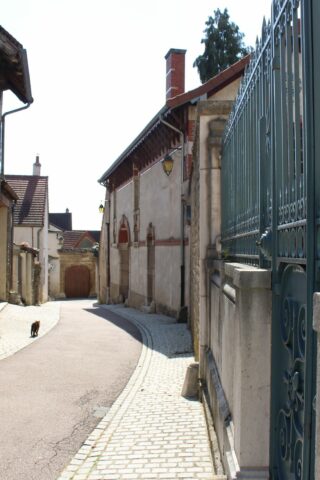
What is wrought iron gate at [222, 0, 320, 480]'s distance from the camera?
2.23m

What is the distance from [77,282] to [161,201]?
24984 mm

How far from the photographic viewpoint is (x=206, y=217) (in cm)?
707

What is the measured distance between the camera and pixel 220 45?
99.8 feet

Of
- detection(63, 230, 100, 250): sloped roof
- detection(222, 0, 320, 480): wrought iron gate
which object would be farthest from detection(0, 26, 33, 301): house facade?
detection(63, 230, 100, 250): sloped roof

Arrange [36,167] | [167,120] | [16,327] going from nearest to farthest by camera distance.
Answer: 1. [16,327]
2. [167,120]
3. [36,167]

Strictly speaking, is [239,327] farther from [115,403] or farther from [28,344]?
[28,344]

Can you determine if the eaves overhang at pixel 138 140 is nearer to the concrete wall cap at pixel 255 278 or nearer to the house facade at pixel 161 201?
the house facade at pixel 161 201

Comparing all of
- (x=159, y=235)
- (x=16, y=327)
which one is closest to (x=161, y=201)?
(x=159, y=235)

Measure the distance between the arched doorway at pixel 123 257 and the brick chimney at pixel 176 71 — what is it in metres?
8.26

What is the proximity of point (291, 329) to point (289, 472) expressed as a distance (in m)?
0.74

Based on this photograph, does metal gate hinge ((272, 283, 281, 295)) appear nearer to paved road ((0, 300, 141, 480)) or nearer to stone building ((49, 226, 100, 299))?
paved road ((0, 300, 141, 480))

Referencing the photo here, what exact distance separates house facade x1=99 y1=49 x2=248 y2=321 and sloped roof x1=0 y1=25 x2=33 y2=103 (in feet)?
14.7

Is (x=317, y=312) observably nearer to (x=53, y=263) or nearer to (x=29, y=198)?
(x=29, y=198)

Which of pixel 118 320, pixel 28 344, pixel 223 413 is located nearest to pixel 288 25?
pixel 223 413
